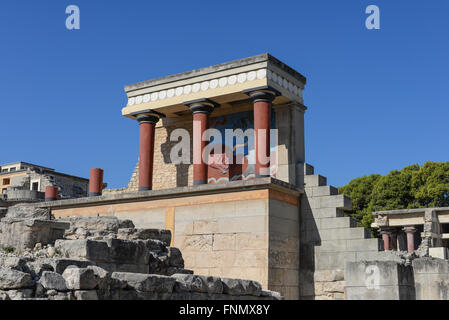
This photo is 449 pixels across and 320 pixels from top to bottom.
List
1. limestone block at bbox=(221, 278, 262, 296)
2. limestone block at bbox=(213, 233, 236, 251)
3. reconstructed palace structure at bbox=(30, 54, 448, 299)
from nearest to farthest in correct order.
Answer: limestone block at bbox=(221, 278, 262, 296), reconstructed palace structure at bbox=(30, 54, 448, 299), limestone block at bbox=(213, 233, 236, 251)

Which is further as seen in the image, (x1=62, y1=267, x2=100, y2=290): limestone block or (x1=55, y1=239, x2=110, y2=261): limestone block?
(x1=55, y1=239, x2=110, y2=261): limestone block

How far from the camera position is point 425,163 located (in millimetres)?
44750

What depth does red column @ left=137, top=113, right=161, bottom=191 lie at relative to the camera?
727 inches

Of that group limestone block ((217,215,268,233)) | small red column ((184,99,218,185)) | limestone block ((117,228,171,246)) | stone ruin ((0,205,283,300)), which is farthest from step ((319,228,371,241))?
limestone block ((117,228,171,246))

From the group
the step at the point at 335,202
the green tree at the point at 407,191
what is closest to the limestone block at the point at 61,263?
the step at the point at 335,202

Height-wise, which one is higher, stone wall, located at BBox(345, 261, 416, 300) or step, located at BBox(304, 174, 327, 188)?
step, located at BBox(304, 174, 327, 188)

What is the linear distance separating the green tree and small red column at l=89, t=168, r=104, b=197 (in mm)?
27283

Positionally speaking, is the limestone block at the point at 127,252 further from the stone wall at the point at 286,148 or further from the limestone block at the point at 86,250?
the stone wall at the point at 286,148

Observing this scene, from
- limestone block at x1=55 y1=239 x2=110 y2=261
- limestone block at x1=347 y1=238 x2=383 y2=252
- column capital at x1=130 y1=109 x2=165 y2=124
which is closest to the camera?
limestone block at x1=55 y1=239 x2=110 y2=261

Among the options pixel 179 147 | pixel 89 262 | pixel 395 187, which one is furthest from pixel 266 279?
pixel 395 187

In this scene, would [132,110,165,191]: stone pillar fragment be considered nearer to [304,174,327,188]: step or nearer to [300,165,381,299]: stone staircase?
[304,174,327,188]: step

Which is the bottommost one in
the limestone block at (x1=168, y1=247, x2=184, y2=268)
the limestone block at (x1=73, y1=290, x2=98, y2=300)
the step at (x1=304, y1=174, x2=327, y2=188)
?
the limestone block at (x1=73, y1=290, x2=98, y2=300)

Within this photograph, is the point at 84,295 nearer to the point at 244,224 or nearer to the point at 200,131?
the point at 244,224
